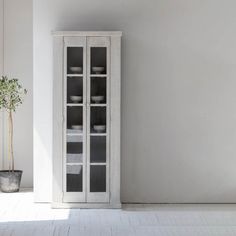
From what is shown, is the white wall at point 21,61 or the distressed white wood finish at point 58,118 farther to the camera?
the white wall at point 21,61

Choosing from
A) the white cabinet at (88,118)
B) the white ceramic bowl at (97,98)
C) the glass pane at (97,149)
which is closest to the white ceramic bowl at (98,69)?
the white cabinet at (88,118)

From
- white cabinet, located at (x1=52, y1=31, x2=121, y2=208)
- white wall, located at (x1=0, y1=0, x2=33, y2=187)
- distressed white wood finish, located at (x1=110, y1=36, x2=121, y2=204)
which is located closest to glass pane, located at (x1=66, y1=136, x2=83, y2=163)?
white cabinet, located at (x1=52, y1=31, x2=121, y2=208)

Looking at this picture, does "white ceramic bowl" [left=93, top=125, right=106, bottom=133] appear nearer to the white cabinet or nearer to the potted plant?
the white cabinet

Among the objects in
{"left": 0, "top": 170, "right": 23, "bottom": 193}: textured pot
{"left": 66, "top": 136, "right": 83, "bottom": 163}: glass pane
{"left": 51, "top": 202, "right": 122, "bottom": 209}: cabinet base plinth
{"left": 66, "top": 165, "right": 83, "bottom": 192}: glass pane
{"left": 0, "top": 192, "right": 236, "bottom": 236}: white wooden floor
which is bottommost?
{"left": 0, "top": 192, "right": 236, "bottom": 236}: white wooden floor

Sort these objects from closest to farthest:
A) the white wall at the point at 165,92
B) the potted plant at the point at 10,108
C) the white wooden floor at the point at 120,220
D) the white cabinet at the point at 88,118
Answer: the white wooden floor at the point at 120,220 < the white cabinet at the point at 88,118 < the white wall at the point at 165,92 < the potted plant at the point at 10,108

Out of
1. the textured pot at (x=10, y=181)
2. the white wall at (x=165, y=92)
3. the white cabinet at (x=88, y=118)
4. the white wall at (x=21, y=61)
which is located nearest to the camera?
the white cabinet at (x=88, y=118)

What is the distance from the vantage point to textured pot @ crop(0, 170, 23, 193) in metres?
7.22

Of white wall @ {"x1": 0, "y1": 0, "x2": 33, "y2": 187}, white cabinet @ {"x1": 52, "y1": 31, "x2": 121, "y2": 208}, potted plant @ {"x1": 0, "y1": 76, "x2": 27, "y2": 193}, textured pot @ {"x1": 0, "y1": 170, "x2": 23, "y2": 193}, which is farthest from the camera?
white wall @ {"x1": 0, "y1": 0, "x2": 33, "y2": 187}

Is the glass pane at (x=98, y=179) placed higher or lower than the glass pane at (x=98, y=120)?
lower

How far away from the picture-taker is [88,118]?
20.4ft

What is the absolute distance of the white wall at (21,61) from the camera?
7.71 m

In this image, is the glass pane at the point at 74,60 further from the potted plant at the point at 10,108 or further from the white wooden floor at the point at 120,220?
the white wooden floor at the point at 120,220

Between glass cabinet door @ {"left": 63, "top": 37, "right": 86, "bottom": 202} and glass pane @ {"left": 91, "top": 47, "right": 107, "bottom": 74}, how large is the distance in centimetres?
10

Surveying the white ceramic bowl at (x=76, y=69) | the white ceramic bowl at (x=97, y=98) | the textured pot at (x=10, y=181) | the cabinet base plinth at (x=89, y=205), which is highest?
the white ceramic bowl at (x=76, y=69)
